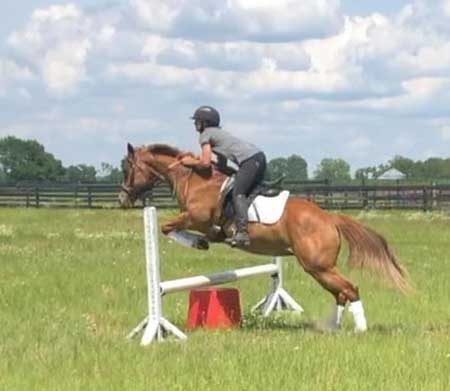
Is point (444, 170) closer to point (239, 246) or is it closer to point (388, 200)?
point (388, 200)

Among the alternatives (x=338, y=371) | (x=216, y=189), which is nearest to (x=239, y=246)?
(x=216, y=189)

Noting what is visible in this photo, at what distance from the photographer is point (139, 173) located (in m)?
13.0

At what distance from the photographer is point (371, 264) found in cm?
1215

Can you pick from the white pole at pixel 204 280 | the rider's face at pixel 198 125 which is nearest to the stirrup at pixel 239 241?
the white pole at pixel 204 280

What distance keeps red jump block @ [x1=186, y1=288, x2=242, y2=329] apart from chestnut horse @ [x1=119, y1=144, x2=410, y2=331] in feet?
2.25

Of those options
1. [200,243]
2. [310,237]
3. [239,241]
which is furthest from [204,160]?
[310,237]

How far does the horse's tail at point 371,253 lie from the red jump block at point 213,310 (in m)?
1.55

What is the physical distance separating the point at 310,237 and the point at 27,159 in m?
116

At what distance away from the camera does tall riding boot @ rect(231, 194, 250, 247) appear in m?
12.0

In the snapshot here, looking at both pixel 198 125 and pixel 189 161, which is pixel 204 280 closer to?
pixel 189 161

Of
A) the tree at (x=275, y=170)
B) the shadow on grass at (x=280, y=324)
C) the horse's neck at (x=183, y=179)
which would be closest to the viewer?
the shadow on grass at (x=280, y=324)

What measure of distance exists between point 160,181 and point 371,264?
114 inches

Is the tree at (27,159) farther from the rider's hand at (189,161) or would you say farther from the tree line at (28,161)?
the rider's hand at (189,161)

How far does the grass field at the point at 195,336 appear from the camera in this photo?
27.6 feet
